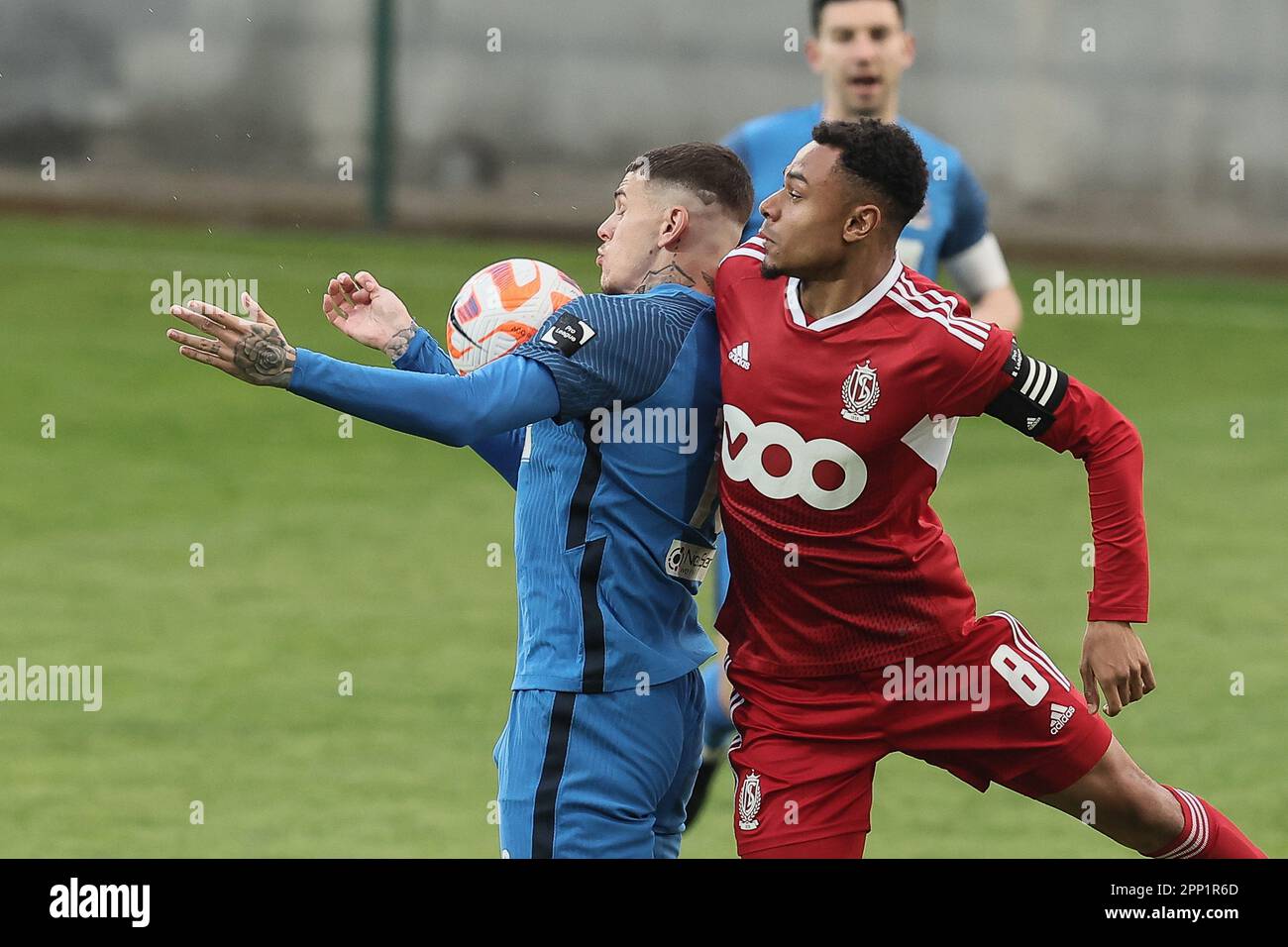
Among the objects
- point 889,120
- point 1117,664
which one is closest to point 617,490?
point 1117,664

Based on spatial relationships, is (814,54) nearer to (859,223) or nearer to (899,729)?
(859,223)

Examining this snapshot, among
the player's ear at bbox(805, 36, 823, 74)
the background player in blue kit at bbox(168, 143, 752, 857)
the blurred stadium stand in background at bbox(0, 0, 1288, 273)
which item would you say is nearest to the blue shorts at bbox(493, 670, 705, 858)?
the background player in blue kit at bbox(168, 143, 752, 857)

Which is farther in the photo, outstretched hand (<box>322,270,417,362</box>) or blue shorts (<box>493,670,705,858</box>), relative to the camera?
outstretched hand (<box>322,270,417,362</box>)

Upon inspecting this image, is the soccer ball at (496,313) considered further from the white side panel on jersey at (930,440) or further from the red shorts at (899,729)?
the red shorts at (899,729)

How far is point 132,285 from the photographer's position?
17.4m

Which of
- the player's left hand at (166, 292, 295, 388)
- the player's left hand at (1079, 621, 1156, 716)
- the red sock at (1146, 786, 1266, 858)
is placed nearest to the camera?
the player's left hand at (166, 292, 295, 388)

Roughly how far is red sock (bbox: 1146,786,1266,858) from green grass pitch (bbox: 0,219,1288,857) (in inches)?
64.8

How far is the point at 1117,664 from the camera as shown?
15.3 ft

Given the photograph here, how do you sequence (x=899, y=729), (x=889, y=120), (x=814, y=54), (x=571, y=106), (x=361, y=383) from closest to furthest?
(x=361, y=383) < (x=899, y=729) < (x=889, y=120) < (x=814, y=54) < (x=571, y=106)

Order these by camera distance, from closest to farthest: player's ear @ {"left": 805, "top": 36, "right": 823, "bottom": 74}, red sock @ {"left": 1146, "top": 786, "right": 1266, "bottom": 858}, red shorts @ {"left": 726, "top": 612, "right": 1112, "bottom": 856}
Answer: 1. red shorts @ {"left": 726, "top": 612, "right": 1112, "bottom": 856}
2. red sock @ {"left": 1146, "top": 786, "right": 1266, "bottom": 858}
3. player's ear @ {"left": 805, "top": 36, "right": 823, "bottom": 74}

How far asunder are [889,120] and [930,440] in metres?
2.77

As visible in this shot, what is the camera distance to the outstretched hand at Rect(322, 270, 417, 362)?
4.86 meters

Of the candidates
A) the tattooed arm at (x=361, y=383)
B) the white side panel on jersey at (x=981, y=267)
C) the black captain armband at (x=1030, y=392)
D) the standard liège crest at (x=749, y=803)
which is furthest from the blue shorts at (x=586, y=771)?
the white side panel on jersey at (x=981, y=267)

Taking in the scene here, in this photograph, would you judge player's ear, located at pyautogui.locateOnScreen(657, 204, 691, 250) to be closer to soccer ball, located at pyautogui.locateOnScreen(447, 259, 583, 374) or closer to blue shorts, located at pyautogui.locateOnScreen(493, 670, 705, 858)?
soccer ball, located at pyautogui.locateOnScreen(447, 259, 583, 374)
